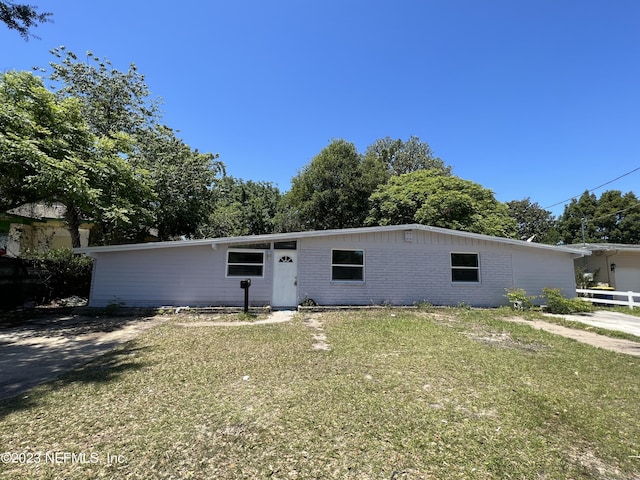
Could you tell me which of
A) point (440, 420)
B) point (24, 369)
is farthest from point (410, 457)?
point (24, 369)

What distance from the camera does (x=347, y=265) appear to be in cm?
1198

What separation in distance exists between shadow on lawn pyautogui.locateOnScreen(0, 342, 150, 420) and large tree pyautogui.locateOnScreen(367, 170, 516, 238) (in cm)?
1853

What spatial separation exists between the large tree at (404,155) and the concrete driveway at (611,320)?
1973 cm

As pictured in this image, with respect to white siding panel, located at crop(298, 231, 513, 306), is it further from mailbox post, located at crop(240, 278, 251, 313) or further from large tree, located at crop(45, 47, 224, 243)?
large tree, located at crop(45, 47, 224, 243)

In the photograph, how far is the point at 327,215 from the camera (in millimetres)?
24844

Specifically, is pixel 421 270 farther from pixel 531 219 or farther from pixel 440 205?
pixel 531 219

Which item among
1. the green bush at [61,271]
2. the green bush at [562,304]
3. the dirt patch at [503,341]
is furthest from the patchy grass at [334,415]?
the green bush at [61,271]

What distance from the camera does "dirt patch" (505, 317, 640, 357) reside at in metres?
6.54

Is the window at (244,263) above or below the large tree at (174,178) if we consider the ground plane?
below

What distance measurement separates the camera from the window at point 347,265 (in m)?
11.9

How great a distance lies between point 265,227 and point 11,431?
93.2 feet

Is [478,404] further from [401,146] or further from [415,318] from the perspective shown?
[401,146]

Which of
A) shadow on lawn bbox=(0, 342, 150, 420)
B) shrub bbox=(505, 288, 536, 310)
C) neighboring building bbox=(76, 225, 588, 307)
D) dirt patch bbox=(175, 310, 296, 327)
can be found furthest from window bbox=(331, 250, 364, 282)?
shadow on lawn bbox=(0, 342, 150, 420)

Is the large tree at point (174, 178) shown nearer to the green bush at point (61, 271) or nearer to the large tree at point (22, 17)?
the green bush at point (61, 271)
